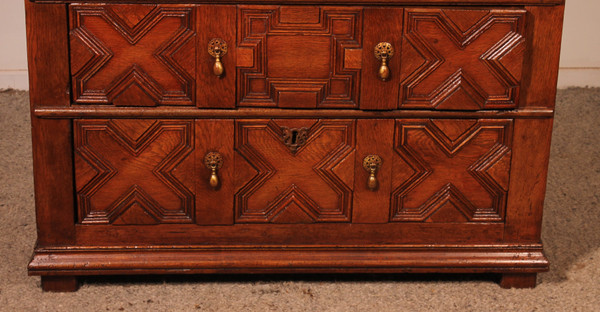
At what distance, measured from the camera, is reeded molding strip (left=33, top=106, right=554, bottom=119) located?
5.41 feet

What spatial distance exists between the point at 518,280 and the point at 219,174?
704 millimetres

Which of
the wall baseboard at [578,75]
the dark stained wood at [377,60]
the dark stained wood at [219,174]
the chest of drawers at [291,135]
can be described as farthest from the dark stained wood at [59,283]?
the wall baseboard at [578,75]

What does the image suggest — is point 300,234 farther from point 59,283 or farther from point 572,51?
point 572,51

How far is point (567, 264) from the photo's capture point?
1.96m

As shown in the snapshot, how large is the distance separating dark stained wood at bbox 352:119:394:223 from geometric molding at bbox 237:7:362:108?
69 mm

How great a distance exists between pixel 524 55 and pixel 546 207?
82cm

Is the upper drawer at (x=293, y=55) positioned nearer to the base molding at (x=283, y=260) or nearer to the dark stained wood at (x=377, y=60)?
the dark stained wood at (x=377, y=60)

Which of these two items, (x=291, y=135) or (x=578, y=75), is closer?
(x=291, y=135)

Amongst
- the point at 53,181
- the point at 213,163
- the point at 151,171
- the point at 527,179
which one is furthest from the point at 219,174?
the point at 527,179

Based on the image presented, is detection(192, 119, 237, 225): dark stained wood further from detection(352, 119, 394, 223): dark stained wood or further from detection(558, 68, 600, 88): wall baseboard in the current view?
detection(558, 68, 600, 88): wall baseboard

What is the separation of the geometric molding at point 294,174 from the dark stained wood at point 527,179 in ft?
1.15

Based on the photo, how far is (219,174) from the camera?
67.3 inches

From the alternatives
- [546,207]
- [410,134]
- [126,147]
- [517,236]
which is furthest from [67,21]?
[546,207]

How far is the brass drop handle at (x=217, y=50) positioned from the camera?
5.31ft
